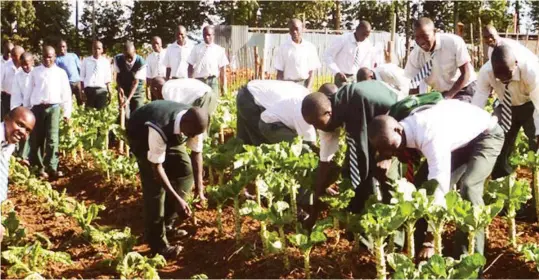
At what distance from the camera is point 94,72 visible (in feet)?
34.5

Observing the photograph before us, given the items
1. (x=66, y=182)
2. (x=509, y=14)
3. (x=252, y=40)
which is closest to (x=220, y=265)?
(x=66, y=182)

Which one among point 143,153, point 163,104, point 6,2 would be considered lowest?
point 143,153

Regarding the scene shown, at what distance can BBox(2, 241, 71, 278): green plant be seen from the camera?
4539 millimetres

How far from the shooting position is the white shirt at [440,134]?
396 cm

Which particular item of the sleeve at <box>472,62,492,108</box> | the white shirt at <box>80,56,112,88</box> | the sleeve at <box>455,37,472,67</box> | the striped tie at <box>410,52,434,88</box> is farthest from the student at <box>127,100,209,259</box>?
the white shirt at <box>80,56,112,88</box>

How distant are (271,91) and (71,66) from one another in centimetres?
585

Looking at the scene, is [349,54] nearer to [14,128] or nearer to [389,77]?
[389,77]

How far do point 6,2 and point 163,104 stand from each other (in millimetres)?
25192

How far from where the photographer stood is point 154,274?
14.3 feet

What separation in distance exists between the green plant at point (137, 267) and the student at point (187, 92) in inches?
104

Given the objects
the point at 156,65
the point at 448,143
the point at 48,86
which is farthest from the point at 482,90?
the point at 156,65

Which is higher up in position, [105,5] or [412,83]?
[105,5]

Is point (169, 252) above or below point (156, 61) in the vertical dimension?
below

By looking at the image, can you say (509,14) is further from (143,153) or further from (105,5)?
(143,153)
